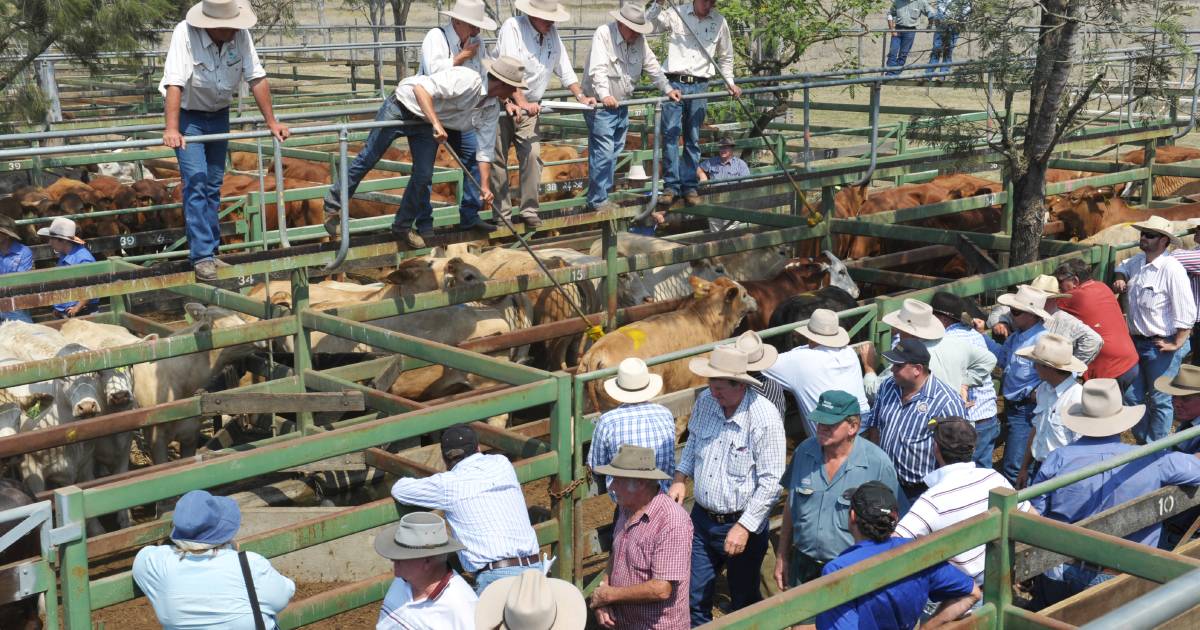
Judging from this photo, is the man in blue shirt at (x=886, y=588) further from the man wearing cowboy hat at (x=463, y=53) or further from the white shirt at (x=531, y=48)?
the white shirt at (x=531, y=48)

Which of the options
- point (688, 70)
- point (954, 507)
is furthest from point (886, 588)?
point (688, 70)

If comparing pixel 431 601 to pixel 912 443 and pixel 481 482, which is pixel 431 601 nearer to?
pixel 481 482

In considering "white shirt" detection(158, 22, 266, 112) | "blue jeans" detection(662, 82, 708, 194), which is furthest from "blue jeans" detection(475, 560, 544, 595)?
"blue jeans" detection(662, 82, 708, 194)

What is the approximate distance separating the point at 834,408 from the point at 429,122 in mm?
4257

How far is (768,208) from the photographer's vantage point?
15.3 meters

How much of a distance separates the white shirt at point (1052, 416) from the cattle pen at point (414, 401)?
1.17 m

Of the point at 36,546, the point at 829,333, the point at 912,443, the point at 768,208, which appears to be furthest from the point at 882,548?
the point at 768,208

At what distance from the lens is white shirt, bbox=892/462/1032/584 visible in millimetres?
5348

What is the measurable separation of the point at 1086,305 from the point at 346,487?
207 inches

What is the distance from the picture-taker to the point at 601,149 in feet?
34.6

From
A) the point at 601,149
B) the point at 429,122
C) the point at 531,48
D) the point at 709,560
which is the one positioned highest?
the point at 531,48

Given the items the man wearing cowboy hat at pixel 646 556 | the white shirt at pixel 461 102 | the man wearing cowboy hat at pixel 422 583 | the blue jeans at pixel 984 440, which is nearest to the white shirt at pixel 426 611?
the man wearing cowboy hat at pixel 422 583

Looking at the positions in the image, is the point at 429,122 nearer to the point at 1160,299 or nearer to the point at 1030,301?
the point at 1030,301

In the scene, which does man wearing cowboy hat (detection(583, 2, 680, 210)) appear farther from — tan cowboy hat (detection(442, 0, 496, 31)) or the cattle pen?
tan cowboy hat (detection(442, 0, 496, 31))
